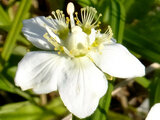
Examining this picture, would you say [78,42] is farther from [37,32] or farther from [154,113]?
[154,113]

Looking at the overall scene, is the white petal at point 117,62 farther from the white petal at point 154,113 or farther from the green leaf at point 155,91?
the green leaf at point 155,91

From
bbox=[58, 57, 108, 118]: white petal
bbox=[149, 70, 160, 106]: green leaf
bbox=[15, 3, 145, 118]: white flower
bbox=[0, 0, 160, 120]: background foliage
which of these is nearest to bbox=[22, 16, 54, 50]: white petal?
bbox=[15, 3, 145, 118]: white flower

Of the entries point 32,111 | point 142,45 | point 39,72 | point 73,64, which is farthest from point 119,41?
point 32,111

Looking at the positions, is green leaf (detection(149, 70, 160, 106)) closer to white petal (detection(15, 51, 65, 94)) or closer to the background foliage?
the background foliage

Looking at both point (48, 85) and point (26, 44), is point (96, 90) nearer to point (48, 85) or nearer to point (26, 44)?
point (48, 85)

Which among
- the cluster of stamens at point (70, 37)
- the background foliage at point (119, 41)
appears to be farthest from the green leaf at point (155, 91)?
the cluster of stamens at point (70, 37)
